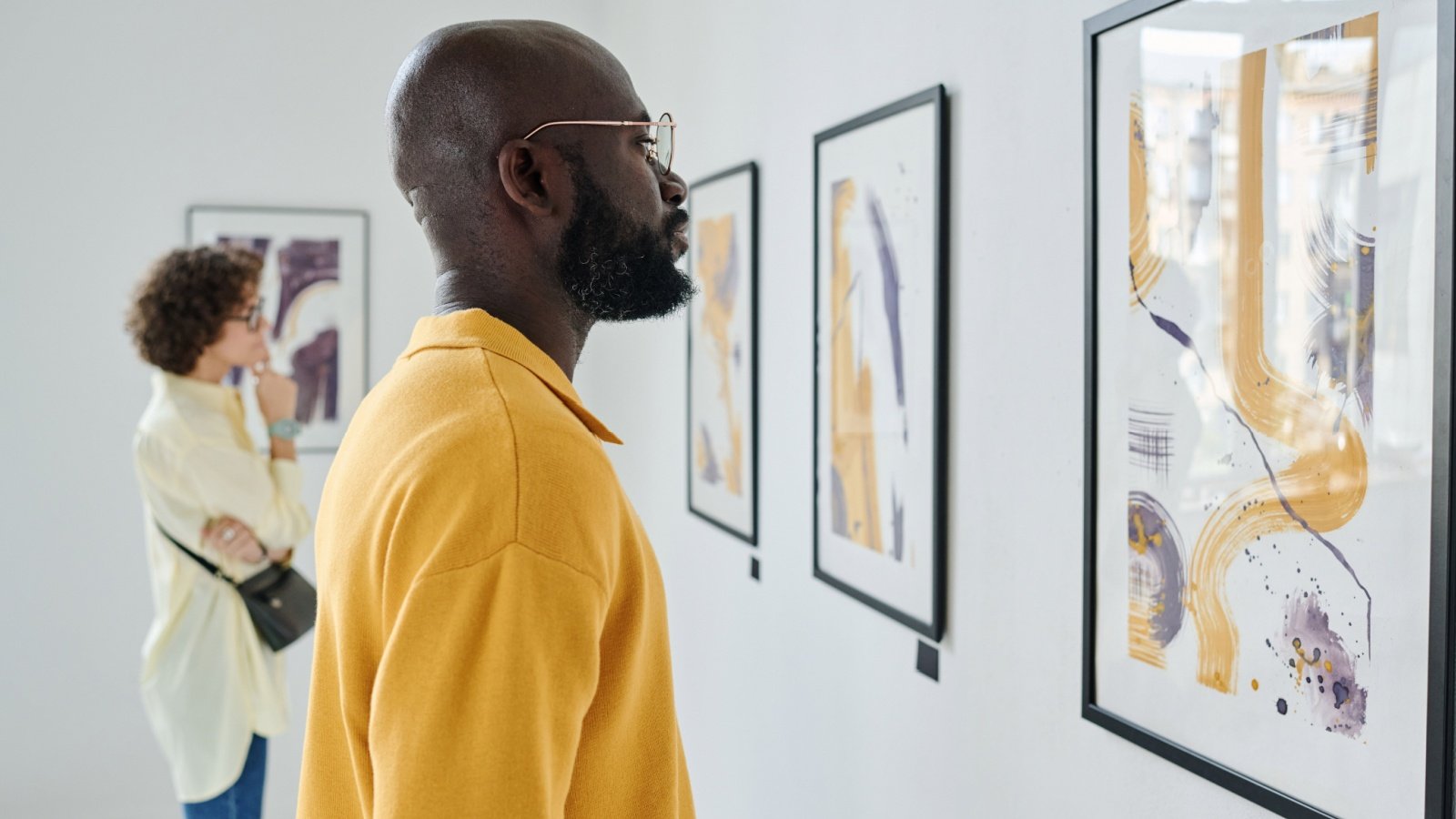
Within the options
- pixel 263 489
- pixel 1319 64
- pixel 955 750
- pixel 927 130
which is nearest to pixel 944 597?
pixel 955 750

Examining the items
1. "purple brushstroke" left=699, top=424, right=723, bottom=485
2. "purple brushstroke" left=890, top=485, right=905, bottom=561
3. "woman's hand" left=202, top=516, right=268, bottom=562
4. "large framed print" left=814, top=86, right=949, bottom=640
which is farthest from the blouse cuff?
"purple brushstroke" left=890, top=485, right=905, bottom=561

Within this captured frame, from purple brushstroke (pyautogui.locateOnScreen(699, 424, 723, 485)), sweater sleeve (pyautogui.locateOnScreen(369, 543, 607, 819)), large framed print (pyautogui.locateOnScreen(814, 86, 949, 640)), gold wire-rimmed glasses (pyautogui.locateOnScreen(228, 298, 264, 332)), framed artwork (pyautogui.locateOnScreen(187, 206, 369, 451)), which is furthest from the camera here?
framed artwork (pyautogui.locateOnScreen(187, 206, 369, 451))

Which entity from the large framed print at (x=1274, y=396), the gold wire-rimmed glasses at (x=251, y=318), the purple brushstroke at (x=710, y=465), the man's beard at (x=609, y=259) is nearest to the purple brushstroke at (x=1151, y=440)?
the large framed print at (x=1274, y=396)

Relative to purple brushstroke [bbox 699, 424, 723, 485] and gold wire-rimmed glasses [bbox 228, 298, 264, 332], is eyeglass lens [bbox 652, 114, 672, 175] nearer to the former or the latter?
purple brushstroke [bbox 699, 424, 723, 485]

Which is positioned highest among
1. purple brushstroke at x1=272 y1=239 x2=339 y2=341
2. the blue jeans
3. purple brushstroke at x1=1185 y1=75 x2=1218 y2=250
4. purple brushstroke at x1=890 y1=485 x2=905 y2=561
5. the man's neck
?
purple brushstroke at x1=272 y1=239 x2=339 y2=341

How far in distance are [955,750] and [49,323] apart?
3359mm

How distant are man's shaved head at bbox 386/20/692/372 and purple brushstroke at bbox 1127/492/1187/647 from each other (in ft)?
2.17

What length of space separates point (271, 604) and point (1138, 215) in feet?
7.27

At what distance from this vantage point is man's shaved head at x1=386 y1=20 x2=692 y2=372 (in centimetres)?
105

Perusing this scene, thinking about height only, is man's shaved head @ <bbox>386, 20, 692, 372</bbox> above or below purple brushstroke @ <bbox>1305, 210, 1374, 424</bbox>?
above

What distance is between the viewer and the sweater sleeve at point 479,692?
0.76m

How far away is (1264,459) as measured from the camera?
1.13 meters

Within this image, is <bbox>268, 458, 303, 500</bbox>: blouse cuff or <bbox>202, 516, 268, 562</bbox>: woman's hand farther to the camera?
<bbox>268, 458, 303, 500</bbox>: blouse cuff

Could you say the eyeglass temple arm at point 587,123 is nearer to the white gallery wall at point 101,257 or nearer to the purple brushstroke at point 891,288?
the purple brushstroke at point 891,288
